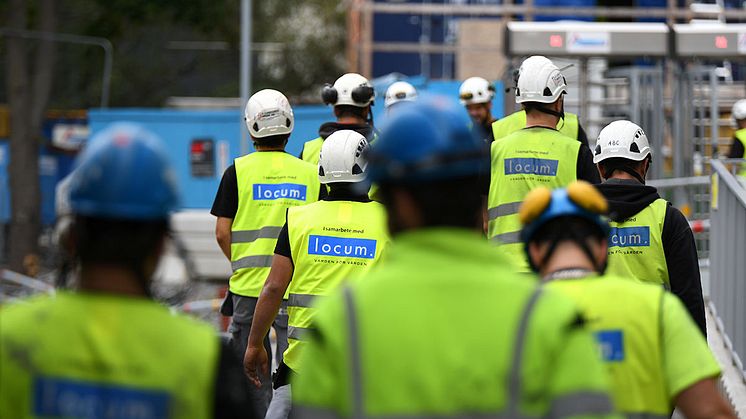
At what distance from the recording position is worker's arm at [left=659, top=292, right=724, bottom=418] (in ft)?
13.2

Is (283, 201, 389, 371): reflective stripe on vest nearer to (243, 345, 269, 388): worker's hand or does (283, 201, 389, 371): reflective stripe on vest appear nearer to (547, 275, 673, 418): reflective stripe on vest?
(243, 345, 269, 388): worker's hand

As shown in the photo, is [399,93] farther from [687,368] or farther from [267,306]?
[687,368]

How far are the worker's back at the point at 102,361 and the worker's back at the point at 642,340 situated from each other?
121 centimetres

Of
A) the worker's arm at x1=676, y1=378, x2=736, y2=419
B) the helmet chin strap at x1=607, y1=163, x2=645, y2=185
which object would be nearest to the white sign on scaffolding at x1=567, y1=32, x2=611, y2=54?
the helmet chin strap at x1=607, y1=163, x2=645, y2=185

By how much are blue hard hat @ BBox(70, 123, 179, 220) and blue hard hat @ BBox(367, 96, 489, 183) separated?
1.64 feet

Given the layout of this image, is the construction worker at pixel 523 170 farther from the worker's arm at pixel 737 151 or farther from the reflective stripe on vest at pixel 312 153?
the worker's arm at pixel 737 151

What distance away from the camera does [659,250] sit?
22.5 ft

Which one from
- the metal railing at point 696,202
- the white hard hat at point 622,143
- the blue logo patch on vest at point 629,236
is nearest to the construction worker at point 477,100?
the metal railing at point 696,202

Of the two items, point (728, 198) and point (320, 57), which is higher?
point (320, 57)

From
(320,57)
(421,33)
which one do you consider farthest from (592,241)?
(320,57)

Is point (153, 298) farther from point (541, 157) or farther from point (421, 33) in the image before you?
point (421, 33)

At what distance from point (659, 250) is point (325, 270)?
1.54 meters

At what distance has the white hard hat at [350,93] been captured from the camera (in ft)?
31.2

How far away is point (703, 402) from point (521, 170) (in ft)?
13.2
